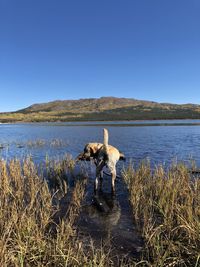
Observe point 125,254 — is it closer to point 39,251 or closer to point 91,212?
point 39,251

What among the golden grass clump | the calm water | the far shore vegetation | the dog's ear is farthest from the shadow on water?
the calm water

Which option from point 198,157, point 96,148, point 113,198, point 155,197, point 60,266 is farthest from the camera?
point 198,157

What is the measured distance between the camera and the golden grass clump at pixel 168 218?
534 centimetres

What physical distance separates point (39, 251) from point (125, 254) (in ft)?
7.56

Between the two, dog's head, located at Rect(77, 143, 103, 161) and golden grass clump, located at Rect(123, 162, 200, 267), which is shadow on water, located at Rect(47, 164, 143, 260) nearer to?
golden grass clump, located at Rect(123, 162, 200, 267)

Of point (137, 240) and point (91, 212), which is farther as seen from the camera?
point (91, 212)

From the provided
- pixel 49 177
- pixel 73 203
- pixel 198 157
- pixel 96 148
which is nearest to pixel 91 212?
pixel 73 203

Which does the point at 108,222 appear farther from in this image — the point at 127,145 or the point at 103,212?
the point at 127,145

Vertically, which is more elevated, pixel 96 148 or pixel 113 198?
pixel 96 148

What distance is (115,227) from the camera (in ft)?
26.8

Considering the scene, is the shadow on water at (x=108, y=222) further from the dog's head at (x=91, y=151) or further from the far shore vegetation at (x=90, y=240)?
the dog's head at (x=91, y=151)

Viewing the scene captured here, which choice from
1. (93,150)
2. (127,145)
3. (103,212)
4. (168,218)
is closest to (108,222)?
(103,212)

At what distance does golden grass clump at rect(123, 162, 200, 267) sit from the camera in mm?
5336

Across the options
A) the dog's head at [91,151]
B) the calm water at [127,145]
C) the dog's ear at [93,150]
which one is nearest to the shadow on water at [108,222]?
the dog's head at [91,151]
